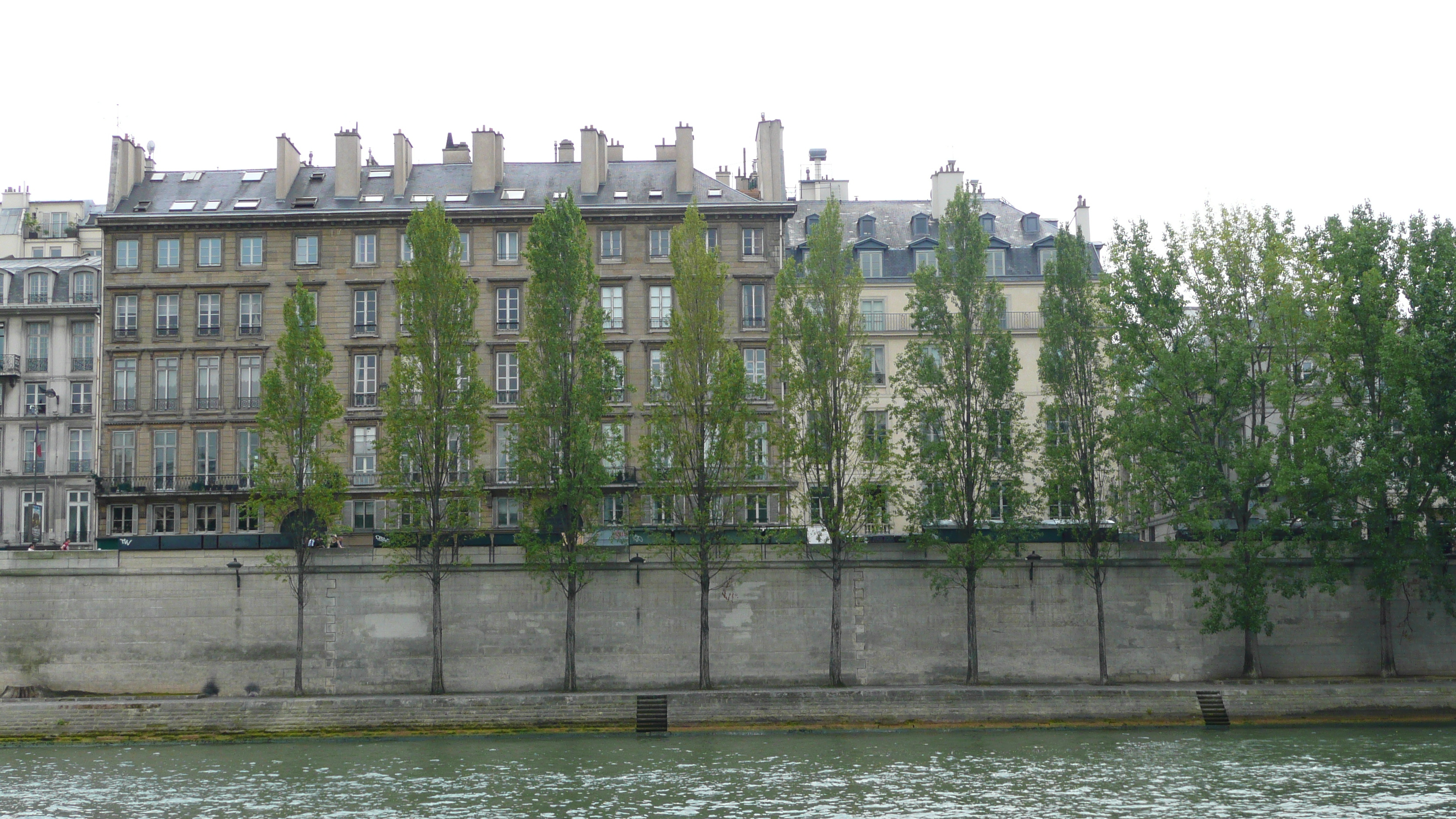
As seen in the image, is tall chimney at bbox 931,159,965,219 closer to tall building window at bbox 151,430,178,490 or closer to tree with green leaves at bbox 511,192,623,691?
tree with green leaves at bbox 511,192,623,691

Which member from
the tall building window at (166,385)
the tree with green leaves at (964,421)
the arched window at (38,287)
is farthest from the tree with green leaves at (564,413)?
the arched window at (38,287)

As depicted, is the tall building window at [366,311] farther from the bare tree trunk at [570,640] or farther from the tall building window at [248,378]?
the bare tree trunk at [570,640]

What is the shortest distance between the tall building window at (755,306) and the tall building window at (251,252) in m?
20.3

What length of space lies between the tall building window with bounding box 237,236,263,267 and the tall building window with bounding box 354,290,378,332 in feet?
14.5

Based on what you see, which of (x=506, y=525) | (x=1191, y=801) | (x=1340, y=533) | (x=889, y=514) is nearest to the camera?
(x=1191, y=801)

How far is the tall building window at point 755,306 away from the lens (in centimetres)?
6350

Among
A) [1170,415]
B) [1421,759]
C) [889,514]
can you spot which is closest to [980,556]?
[889,514]

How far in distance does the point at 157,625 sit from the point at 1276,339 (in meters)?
38.8

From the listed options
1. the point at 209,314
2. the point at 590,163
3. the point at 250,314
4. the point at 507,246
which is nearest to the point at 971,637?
the point at 507,246

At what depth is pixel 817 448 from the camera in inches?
2023

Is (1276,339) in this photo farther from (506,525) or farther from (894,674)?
(506,525)

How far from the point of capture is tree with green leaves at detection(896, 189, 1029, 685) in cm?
5147

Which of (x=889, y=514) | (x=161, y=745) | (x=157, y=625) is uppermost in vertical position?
(x=889, y=514)

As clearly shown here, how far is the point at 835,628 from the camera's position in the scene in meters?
50.7
